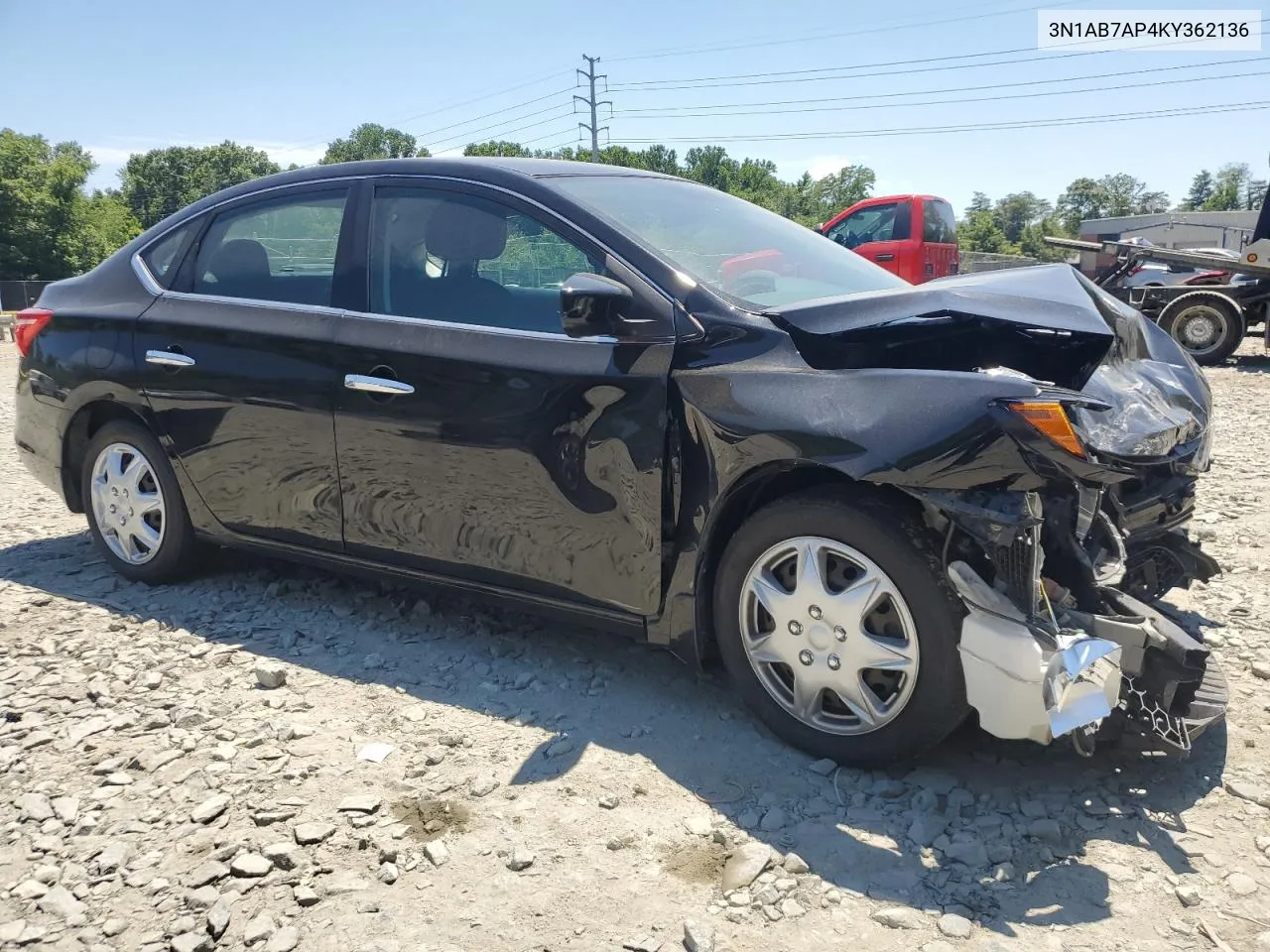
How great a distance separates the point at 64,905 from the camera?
2287 mm

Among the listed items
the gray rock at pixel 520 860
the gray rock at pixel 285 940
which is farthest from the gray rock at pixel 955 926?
the gray rock at pixel 285 940

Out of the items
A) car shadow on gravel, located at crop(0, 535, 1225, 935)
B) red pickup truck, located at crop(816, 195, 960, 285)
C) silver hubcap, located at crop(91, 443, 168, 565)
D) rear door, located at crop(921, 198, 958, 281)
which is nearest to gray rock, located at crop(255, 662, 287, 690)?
car shadow on gravel, located at crop(0, 535, 1225, 935)

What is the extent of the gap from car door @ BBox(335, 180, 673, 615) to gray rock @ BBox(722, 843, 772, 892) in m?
0.81

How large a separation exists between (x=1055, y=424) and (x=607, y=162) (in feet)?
198

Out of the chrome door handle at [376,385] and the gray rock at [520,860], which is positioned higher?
the chrome door handle at [376,385]

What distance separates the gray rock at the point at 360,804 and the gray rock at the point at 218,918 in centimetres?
42

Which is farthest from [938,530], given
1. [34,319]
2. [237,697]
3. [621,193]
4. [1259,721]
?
[34,319]

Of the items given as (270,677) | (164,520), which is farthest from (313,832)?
(164,520)

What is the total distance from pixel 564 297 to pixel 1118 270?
1275cm

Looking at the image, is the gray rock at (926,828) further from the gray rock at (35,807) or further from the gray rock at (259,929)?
the gray rock at (35,807)

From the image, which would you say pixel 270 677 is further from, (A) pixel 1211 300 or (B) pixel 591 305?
(A) pixel 1211 300

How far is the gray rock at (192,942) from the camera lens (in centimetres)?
213

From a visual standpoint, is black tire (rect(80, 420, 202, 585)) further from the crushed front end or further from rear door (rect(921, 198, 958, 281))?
rear door (rect(921, 198, 958, 281))

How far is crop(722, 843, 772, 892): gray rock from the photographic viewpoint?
2318mm
